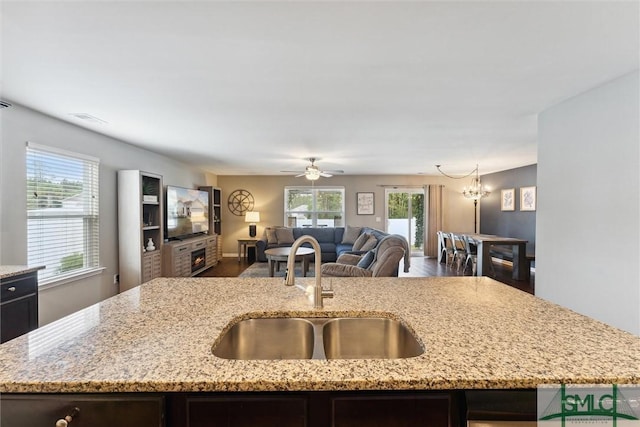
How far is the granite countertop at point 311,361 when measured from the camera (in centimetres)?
81

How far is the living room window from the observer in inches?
341

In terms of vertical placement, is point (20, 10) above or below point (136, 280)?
above

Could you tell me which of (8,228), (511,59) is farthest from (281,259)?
(511,59)

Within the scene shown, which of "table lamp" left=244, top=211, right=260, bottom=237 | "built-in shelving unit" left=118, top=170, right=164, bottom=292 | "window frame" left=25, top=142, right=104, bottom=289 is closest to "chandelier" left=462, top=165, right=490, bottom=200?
"table lamp" left=244, top=211, right=260, bottom=237

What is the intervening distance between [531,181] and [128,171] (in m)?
7.55

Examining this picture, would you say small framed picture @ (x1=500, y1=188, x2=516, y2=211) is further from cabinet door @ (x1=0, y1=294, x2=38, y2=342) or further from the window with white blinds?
cabinet door @ (x1=0, y1=294, x2=38, y2=342)

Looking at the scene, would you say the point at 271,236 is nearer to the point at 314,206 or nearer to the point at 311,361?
the point at 314,206

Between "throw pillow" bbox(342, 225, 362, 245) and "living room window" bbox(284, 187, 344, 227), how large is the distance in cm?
85

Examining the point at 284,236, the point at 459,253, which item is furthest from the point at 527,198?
the point at 284,236

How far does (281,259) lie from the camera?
5262 mm

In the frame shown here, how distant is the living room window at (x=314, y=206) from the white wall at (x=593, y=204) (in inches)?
228

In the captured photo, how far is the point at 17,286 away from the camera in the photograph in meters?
2.38

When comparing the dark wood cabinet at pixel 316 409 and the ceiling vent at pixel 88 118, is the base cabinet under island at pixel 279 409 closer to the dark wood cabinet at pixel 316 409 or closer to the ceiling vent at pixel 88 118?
the dark wood cabinet at pixel 316 409

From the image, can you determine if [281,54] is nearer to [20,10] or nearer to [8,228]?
[20,10]
